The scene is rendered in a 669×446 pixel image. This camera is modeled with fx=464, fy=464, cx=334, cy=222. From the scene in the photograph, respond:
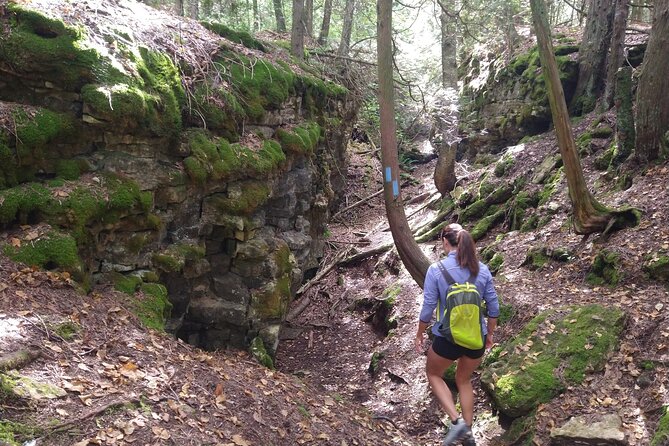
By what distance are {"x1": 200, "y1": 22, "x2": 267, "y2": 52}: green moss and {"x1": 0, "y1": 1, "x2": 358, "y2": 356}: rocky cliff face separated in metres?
0.10

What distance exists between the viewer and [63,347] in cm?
408

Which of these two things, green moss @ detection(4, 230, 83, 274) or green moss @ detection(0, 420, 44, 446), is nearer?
green moss @ detection(0, 420, 44, 446)

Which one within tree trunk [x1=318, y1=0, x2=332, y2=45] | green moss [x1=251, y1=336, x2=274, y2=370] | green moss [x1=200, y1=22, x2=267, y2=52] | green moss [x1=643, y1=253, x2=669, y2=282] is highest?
tree trunk [x1=318, y1=0, x2=332, y2=45]

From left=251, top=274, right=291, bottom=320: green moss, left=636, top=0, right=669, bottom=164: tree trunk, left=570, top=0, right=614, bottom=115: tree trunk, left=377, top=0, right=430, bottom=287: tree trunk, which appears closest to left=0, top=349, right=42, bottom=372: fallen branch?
left=251, top=274, right=291, bottom=320: green moss

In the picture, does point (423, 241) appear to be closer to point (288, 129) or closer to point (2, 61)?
point (288, 129)

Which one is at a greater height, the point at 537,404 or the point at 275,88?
the point at 275,88

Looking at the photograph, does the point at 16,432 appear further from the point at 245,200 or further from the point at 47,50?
the point at 245,200

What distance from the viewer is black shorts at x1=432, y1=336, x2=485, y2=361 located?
15.8 feet

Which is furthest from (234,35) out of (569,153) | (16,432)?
(16,432)

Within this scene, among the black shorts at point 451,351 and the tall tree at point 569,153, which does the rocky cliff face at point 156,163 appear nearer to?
the black shorts at point 451,351

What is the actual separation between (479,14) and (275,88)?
11.8 meters

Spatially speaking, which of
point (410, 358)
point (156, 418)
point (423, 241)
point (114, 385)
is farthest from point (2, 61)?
point (423, 241)

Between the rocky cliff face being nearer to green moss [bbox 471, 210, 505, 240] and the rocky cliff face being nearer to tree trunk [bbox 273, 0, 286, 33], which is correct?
green moss [bbox 471, 210, 505, 240]

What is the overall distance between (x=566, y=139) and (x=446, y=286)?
457cm
